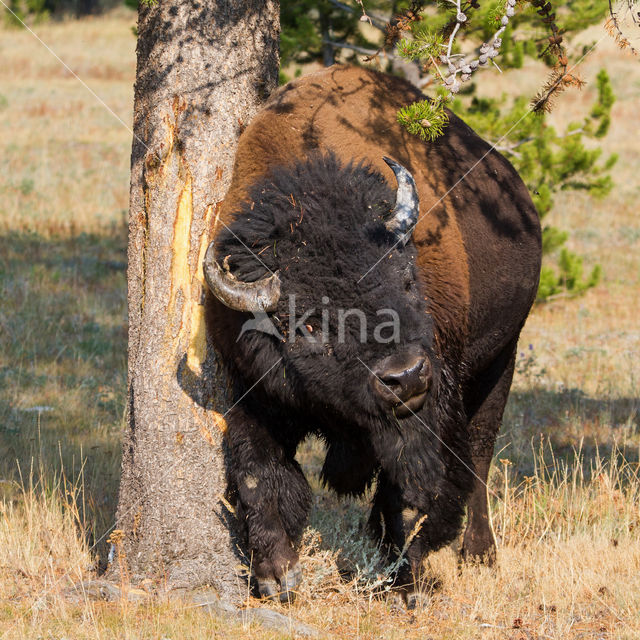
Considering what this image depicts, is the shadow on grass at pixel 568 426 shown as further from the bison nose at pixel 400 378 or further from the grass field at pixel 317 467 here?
the bison nose at pixel 400 378

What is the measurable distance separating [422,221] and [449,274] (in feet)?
1.08

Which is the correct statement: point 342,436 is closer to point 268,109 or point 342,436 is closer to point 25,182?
point 268,109

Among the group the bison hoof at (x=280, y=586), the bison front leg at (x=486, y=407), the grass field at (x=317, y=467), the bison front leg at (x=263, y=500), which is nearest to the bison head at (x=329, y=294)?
the bison front leg at (x=263, y=500)

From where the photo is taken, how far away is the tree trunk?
14.7 feet

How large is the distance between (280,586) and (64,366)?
5.46 meters

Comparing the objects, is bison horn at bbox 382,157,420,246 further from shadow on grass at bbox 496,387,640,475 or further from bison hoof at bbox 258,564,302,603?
shadow on grass at bbox 496,387,640,475

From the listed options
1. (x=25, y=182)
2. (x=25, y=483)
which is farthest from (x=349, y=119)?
(x=25, y=182)

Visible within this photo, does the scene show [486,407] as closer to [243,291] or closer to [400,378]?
[400,378]

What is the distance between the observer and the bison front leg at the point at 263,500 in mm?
4312

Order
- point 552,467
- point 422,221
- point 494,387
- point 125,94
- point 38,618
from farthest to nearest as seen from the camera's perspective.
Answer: point 125,94
point 552,467
point 494,387
point 422,221
point 38,618

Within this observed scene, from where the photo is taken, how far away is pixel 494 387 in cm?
597

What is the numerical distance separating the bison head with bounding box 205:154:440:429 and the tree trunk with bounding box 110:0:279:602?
44 cm

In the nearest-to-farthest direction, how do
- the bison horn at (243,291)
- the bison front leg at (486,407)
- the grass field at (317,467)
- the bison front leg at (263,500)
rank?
the bison horn at (243,291), the grass field at (317,467), the bison front leg at (263,500), the bison front leg at (486,407)

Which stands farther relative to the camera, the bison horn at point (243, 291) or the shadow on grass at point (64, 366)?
the shadow on grass at point (64, 366)
